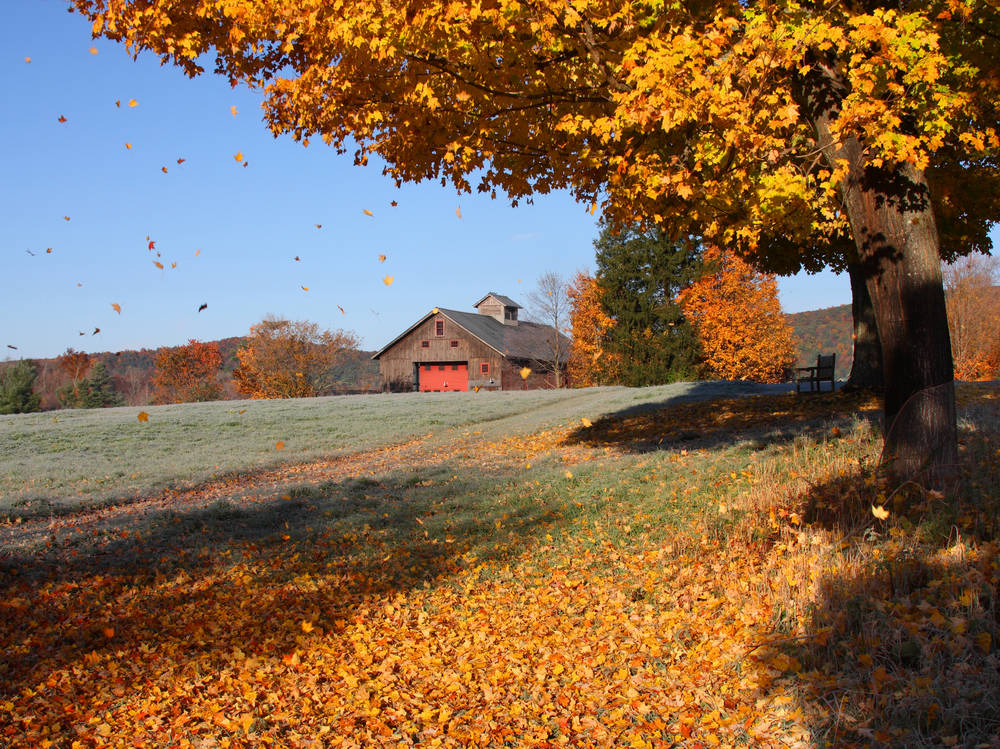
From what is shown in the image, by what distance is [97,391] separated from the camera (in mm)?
58156

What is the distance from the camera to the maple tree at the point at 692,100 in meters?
5.63

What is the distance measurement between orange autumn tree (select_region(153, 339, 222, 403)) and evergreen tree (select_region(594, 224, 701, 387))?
4113 centimetres

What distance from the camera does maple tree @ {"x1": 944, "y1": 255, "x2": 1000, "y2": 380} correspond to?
4075 centimetres

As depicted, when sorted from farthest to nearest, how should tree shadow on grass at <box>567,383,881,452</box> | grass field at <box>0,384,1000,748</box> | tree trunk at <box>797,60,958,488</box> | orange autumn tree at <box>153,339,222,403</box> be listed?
orange autumn tree at <box>153,339,222,403</box>
tree shadow on grass at <box>567,383,881,452</box>
tree trunk at <box>797,60,958,488</box>
grass field at <box>0,384,1000,748</box>

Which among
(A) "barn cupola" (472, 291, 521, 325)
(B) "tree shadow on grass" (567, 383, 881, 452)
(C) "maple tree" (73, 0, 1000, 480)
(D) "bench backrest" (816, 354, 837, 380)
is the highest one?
(A) "barn cupola" (472, 291, 521, 325)

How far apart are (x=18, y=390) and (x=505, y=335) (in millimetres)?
34752

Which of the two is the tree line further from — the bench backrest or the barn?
the bench backrest

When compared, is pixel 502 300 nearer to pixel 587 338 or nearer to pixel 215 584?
pixel 587 338

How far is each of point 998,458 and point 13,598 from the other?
8976 millimetres

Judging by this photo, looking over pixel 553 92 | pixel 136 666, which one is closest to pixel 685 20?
pixel 553 92

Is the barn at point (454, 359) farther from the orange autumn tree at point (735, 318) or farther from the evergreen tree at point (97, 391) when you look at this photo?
the evergreen tree at point (97, 391)

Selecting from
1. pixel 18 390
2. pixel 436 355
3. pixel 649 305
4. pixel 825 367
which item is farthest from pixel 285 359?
pixel 825 367

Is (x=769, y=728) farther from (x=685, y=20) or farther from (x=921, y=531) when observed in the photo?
(x=685, y=20)

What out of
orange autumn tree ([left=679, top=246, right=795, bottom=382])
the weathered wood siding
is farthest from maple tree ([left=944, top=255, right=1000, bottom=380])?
the weathered wood siding
